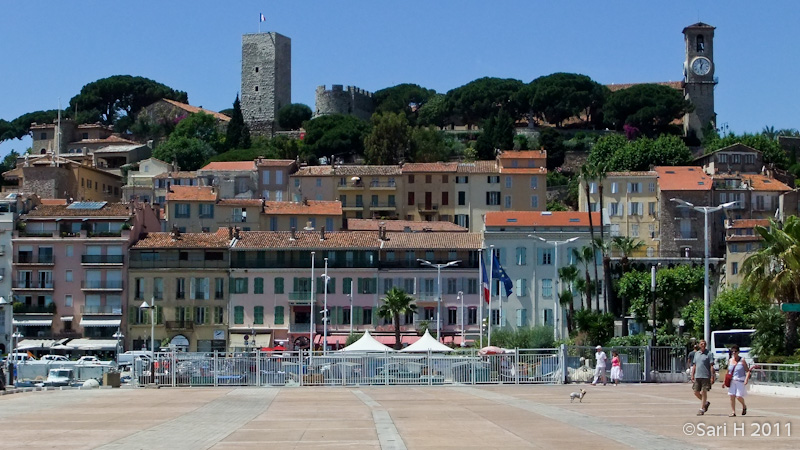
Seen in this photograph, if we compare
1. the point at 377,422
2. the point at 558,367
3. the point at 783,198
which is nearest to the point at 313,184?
the point at 783,198

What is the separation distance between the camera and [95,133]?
478ft

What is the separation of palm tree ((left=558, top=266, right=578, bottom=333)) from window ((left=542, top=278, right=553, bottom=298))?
49.6 inches

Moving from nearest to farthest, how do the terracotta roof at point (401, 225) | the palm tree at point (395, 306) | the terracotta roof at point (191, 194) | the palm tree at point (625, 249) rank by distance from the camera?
the palm tree at point (395, 306), the palm tree at point (625, 249), the terracotta roof at point (401, 225), the terracotta roof at point (191, 194)

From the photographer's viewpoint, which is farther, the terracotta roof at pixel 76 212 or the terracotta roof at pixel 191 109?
the terracotta roof at pixel 191 109

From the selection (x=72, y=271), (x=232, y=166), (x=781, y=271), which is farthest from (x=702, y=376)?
(x=232, y=166)

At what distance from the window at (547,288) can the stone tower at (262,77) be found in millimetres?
80146

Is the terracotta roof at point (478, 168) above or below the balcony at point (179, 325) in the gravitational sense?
above

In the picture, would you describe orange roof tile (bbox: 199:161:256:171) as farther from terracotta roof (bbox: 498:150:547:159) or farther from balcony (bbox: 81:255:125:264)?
balcony (bbox: 81:255:125:264)

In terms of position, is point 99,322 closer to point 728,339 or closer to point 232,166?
point 232,166

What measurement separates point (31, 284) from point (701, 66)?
87903mm

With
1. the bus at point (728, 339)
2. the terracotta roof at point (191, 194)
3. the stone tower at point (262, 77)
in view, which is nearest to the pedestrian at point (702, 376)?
the bus at point (728, 339)

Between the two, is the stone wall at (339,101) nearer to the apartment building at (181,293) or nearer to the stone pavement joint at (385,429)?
the apartment building at (181,293)

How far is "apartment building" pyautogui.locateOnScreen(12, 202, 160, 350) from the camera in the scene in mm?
83312

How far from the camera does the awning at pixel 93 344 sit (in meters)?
79.2
